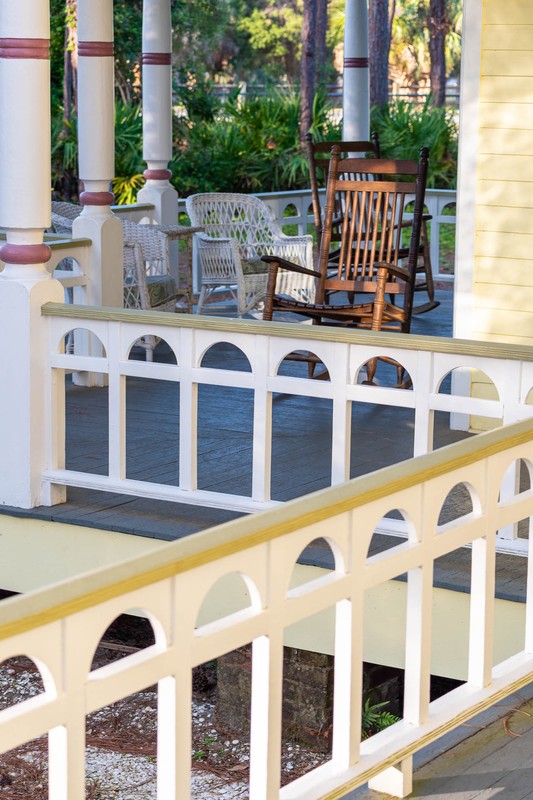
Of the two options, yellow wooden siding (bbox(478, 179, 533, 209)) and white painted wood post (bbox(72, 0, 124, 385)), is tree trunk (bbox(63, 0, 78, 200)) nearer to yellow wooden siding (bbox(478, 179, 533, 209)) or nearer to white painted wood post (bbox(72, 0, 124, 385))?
white painted wood post (bbox(72, 0, 124, 385))

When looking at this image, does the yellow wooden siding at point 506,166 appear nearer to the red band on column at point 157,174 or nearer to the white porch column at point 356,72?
the red band on column at point 157,174

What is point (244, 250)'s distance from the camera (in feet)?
26.9

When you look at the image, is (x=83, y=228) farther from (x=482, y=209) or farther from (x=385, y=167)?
(x=482, y=209)

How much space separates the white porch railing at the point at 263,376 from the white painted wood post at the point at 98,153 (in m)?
1.91

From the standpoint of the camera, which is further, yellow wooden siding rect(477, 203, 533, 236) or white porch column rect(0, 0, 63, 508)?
yellow wooden siding rect(477, 203, 533, 236)

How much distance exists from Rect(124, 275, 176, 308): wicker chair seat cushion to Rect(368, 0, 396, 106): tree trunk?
13498 millimetres

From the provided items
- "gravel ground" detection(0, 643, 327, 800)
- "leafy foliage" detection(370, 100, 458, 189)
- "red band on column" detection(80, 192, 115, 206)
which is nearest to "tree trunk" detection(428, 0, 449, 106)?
"leafy foliage" detection(370, 100, 458, 189)

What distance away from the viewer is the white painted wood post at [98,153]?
19.9 ft

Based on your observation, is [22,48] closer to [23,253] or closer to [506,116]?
[23,253]

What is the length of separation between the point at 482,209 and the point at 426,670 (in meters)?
2.96

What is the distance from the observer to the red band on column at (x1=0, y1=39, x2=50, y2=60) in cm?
423

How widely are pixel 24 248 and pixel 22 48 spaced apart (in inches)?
25.4

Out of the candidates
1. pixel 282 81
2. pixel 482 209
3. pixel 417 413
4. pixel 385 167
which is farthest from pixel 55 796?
pixel 282 81

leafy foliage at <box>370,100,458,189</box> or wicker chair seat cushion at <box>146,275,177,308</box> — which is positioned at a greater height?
leafy foliage at <box>370,100,458,189</box>
